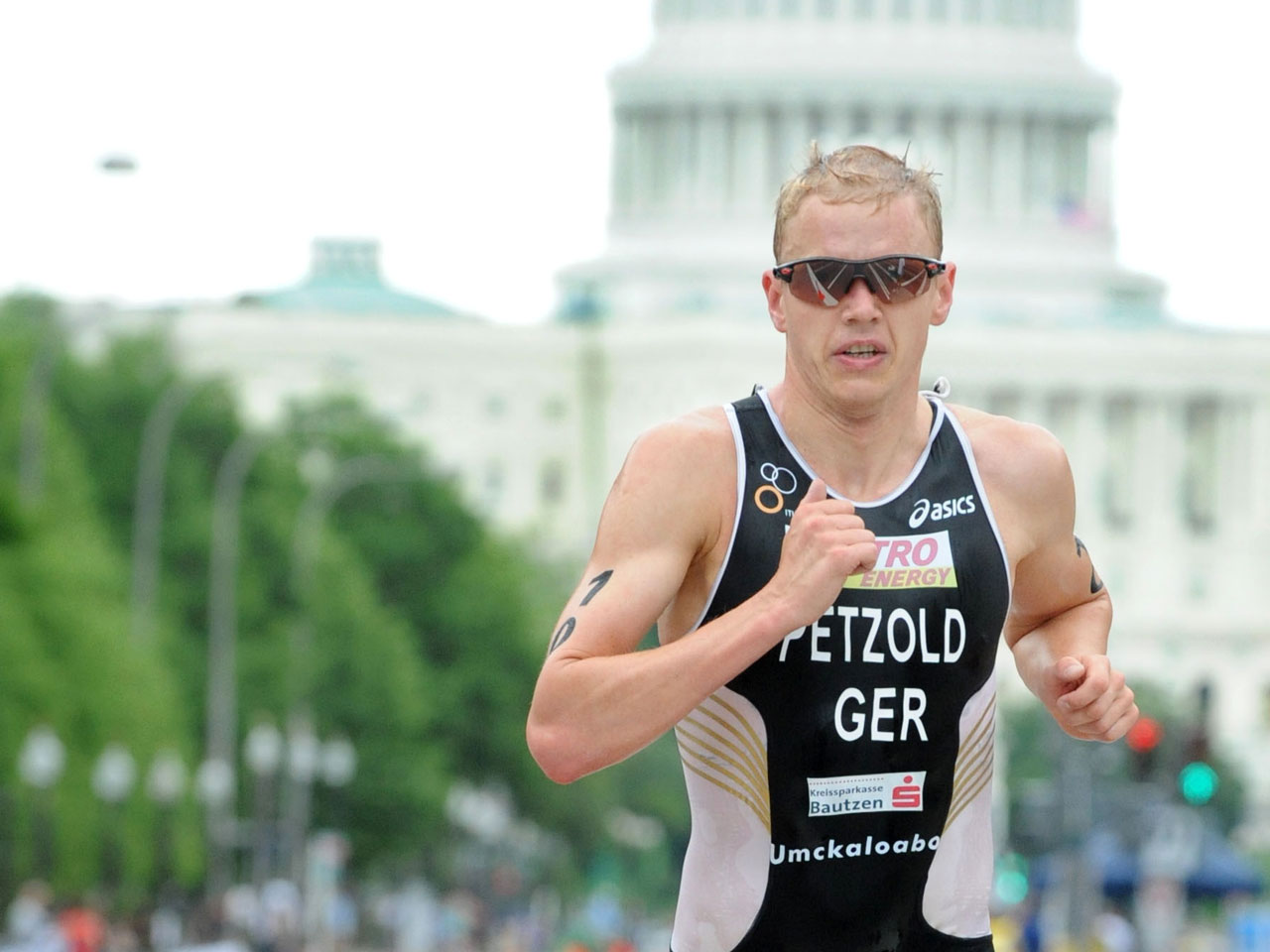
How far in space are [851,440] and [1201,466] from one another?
501ft

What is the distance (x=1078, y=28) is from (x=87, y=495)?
111 metres

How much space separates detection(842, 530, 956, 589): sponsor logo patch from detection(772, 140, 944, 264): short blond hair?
0.41 meters

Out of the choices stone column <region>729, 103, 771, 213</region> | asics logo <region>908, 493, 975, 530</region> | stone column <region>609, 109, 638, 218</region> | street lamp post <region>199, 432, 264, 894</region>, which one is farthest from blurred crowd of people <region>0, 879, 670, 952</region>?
stone column <region>609, 109, 638, 218</region>

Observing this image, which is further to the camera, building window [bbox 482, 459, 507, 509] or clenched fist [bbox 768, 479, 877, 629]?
building window [bbox 482, 459, 507, 509]

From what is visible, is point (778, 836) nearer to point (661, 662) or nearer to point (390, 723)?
point (661, 662)

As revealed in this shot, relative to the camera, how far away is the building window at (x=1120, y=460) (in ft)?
502

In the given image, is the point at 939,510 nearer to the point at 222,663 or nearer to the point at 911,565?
the point at 911,565

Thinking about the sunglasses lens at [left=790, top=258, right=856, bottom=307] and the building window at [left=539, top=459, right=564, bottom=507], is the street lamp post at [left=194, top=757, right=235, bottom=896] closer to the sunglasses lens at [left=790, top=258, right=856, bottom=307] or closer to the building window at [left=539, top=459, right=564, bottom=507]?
the sunglasses lens at [left=790, top=258, right=856, bottom=307]

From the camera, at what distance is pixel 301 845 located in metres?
60.2

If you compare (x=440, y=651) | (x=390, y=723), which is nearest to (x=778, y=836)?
(x=390, y=723)

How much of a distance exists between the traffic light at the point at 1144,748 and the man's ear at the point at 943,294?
1903cm

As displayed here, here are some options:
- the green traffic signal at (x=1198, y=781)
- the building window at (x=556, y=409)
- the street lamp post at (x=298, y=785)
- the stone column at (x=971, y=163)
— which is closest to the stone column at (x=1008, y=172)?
the stone column at (x=971, y=163)

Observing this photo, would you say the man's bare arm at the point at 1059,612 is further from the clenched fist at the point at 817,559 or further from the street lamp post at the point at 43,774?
the street lamp post at the point at 43,774

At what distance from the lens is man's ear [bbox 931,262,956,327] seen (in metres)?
5.62
